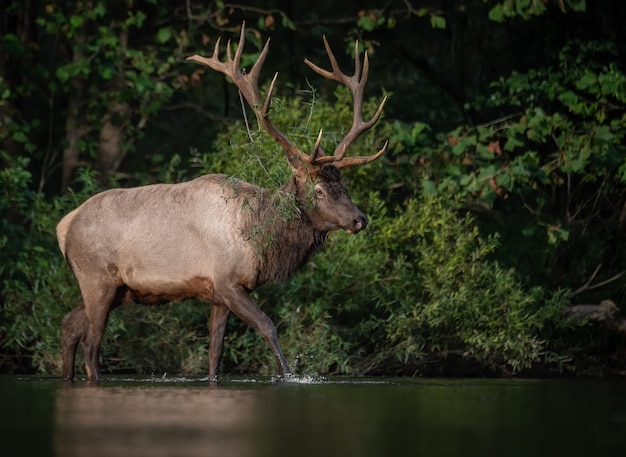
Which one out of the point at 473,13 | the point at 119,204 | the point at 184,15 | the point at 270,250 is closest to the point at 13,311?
the point at 119,204

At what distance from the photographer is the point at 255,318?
1155cm

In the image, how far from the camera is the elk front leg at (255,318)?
37.2 ft

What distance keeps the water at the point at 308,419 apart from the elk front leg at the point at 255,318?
0.25 meters

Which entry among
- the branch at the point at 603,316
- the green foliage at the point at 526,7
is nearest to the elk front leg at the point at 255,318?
the branch at the point at 603,316

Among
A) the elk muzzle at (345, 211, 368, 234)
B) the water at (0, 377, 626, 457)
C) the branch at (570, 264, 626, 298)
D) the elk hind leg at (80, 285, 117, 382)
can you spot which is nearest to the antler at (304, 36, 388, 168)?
the elk muzzle at (345, 211, 368, 234)

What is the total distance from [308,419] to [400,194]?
8448mm

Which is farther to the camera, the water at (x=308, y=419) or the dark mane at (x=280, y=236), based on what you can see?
the dark mane at (x=280, y=236)

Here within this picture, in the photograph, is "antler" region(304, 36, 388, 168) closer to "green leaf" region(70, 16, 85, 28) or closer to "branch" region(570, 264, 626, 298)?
"branch" region(570, 264, 626, 298)

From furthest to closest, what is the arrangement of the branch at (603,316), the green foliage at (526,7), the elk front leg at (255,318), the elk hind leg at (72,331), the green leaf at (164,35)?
the green leaf at (164,35) → the green foliage at (526,7) → the branch at (603,316) → the elk hind leg at (72,331) → the elk front leg at (255,318)

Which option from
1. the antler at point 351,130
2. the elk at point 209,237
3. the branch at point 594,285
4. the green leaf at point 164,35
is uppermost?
the green leaf at point 164,35

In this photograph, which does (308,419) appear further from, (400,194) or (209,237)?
→ (400,194)

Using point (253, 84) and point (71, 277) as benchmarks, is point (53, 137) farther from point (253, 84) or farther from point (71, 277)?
point (253, 84)

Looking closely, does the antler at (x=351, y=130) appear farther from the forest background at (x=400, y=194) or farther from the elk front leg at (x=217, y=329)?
the elk front leg at (x=217, y=329)

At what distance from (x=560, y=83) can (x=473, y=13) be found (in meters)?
3.30
